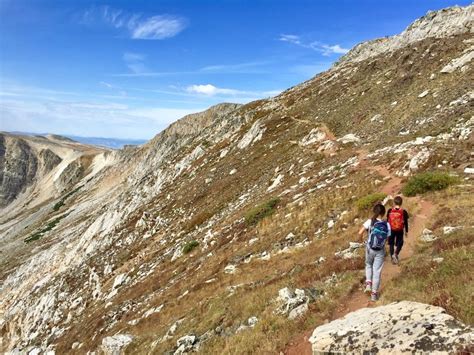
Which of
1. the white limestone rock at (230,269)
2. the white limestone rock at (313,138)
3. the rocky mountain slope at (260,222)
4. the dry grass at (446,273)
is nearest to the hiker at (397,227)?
the dry grass at (446,273)

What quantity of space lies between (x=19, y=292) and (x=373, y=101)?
59.9 m

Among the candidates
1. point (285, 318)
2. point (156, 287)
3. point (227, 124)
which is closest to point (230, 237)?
point (156, 287)

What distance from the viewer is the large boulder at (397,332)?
7758 millimetres

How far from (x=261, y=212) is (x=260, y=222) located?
4.50 feet

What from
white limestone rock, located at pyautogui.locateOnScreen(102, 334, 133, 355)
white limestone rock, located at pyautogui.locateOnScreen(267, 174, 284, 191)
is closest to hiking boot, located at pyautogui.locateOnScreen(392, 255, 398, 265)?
white limestone rock, located at pyautogui.locateOnScreen(102, 334, 133, 355)

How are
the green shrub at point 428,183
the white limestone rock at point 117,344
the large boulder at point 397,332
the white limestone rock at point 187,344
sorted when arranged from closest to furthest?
the large boulder at point 397,332 < the white limestone rock at point 187,344 < the green shrub at point 428,183 < the white limestone rock at point 117,344

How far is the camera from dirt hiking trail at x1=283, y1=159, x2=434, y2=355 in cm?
1137

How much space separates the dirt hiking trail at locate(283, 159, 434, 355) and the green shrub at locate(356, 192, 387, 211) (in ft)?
3.14

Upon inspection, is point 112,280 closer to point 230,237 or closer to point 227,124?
point 230,237

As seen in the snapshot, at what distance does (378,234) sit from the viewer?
38.3 feet

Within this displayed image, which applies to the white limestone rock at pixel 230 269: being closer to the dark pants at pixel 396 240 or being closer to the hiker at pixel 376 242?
the dark pants at pixel 396 240

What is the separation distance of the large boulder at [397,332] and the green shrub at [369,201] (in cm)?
1110

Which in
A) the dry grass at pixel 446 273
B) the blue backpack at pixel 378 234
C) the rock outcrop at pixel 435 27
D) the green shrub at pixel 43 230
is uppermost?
the rock outcrop at pixel 435 27

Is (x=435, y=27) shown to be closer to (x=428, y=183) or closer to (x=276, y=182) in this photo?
(x=276, y=182)
